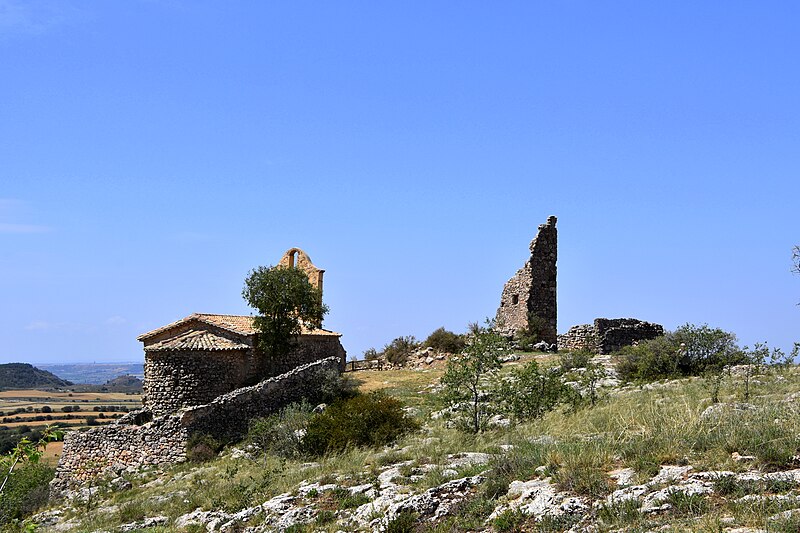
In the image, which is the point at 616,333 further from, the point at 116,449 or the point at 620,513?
the point at 620,513

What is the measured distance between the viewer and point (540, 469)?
10453mm

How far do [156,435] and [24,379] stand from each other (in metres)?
156

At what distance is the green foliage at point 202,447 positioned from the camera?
22.2m

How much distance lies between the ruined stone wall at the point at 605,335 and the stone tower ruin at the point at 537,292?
1.29 m

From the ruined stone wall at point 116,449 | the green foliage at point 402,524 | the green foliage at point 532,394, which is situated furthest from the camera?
the ruined stone wall at point 116,449

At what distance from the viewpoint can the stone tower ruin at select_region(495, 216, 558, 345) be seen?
3794 cm

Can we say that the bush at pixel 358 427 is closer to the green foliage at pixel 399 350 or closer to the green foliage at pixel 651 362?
the green foliage at pixel 651 362

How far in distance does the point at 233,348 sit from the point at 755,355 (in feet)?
58.6

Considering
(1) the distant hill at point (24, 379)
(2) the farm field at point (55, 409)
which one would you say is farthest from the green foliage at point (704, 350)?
(1) the distant hill at point (24, 379)

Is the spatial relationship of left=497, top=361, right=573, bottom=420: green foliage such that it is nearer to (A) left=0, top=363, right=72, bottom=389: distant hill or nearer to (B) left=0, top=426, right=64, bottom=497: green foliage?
(B) left=0, top=426, right=64, bottom=497: green foliage

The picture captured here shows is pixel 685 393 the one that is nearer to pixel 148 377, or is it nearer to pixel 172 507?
pixel 172 507

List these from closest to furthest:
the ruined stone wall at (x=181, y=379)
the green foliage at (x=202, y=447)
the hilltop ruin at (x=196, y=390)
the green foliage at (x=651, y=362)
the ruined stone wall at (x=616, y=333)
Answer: the green foliage at (x=202, y=447)
the green foliage at (x=651, y=362)
the hilltop ruin at (x=196, y=390)
the ruined stone wall at (x=181, y=379)
the ruined stone wall at (x=616, y=333)

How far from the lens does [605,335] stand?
118 feet

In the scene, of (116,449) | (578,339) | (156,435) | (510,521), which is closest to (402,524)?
(510,521)
